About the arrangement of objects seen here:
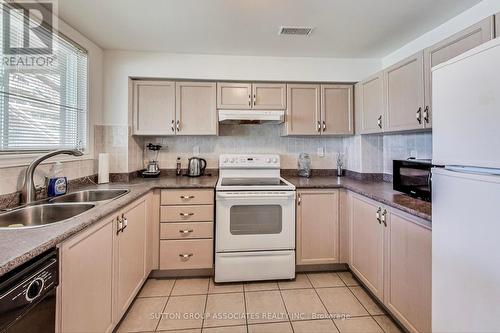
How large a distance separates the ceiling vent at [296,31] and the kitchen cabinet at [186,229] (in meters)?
1.60

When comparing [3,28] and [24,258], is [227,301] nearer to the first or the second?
[24,258]

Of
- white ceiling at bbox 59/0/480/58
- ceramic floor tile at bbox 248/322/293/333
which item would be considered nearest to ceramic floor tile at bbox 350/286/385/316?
ceramic floor tile at bbox 248/322/293/333

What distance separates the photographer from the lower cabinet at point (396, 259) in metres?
1.40

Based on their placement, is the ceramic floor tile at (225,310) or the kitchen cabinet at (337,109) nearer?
the ceramic floor tile at (225,310)

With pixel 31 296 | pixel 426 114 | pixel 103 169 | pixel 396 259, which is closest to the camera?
pixel 31 296

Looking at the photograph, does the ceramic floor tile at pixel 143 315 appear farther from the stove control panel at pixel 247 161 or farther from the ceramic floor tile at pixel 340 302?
the stove control panel at pixel 247 161

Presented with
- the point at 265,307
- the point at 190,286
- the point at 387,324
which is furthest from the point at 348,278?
the point at 190,286

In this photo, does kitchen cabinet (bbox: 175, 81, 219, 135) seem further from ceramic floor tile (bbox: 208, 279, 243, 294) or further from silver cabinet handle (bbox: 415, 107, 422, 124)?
silver cabinet handle (bbox: 415, 107, 422, 124)

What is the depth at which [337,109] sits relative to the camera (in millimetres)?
2820

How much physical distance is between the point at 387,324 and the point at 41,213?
8.05 feet

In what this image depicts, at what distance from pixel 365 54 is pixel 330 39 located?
61cm

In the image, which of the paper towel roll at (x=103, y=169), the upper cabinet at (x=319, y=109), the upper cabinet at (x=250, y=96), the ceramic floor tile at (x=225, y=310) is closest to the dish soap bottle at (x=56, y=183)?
the paper towel roll at (x=103, y=169)

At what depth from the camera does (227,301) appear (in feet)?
6.68

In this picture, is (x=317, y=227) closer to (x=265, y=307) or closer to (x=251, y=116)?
(x=265, y=307)
